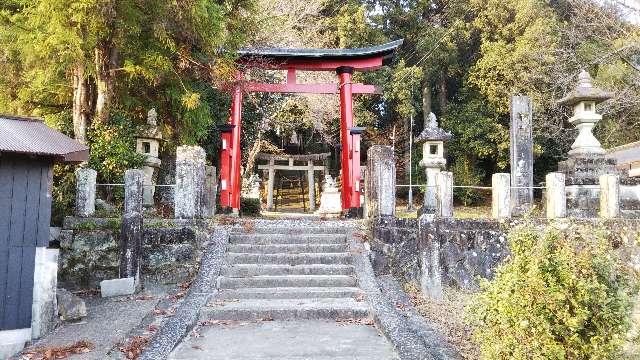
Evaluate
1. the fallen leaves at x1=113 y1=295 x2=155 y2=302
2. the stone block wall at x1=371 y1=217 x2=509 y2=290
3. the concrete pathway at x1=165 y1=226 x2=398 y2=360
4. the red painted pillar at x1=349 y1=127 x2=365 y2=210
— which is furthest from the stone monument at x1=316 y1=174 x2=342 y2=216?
the fallen leaves at x1=113 y1=295 x2=155 y2=302

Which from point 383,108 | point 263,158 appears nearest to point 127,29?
point 263,158

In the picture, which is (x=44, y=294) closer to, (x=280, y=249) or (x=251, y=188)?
(x=280, y=249)

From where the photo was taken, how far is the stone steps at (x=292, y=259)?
7879 mm

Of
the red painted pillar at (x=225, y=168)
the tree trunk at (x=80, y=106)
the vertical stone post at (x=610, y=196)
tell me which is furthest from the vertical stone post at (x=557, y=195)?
the tree trunk at (x=80, y=106)

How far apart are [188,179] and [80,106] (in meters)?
3.26

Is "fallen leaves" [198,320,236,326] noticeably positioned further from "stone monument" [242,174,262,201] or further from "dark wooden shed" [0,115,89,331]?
"stone monument" [242,174,262,201]

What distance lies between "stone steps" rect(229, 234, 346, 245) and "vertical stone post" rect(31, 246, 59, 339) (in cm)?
309

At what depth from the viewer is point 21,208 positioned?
5629 mm

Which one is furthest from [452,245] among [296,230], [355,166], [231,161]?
[231,161]

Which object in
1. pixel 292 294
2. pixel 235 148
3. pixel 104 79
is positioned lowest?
pixel 292 294

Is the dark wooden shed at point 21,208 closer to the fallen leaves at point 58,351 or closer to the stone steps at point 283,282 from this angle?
the fallen leaves at point 58,351

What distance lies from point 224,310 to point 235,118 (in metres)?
6.09

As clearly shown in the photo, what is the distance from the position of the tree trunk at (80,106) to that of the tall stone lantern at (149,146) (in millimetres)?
1548

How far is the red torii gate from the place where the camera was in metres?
11.2
